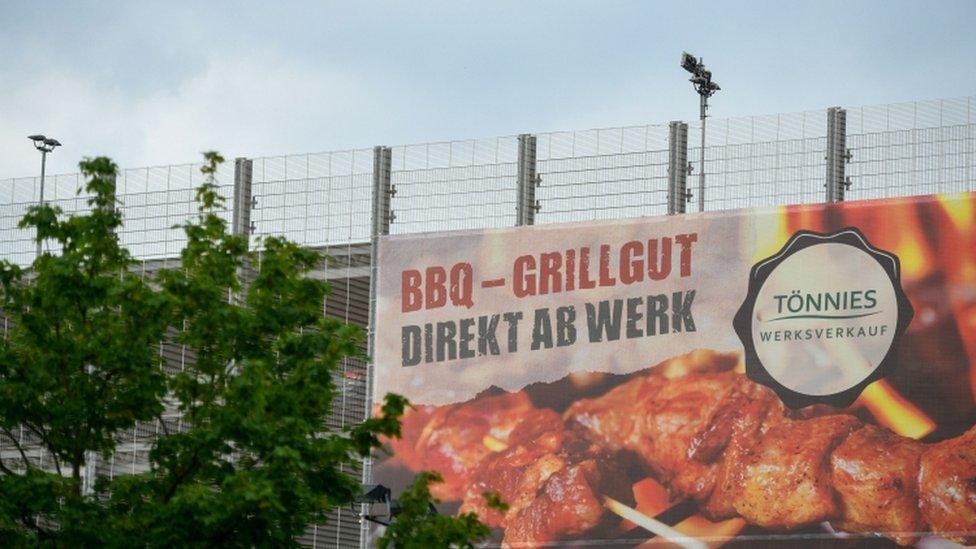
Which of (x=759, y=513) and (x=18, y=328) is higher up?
(x=18, y=328)

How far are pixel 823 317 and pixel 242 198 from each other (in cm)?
1309

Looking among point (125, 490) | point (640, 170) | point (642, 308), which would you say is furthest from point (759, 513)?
point (125, 490)

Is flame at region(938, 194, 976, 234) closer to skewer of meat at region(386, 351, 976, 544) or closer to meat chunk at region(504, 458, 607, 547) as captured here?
skewer of meat at region(386, 351, 976, 544)

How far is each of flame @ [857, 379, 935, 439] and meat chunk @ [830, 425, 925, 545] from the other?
0.17 metres

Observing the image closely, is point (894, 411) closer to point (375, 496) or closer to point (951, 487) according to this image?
point (951, 487)

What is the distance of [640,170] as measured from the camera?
39.6m

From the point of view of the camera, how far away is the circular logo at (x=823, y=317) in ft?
121

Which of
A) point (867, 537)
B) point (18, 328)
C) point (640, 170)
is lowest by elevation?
point (867, 537)

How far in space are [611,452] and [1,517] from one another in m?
16.1

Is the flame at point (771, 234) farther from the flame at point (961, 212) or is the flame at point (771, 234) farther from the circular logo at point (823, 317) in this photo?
the flame at point (961, 212)

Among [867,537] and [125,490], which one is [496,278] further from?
[125,490]

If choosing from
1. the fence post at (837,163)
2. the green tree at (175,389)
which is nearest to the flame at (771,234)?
the fence post at (837,163)

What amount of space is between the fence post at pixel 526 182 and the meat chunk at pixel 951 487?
919cm

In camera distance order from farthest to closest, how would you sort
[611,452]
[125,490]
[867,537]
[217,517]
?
[611,452] → [867,537] → [125,490] → [217,517]
